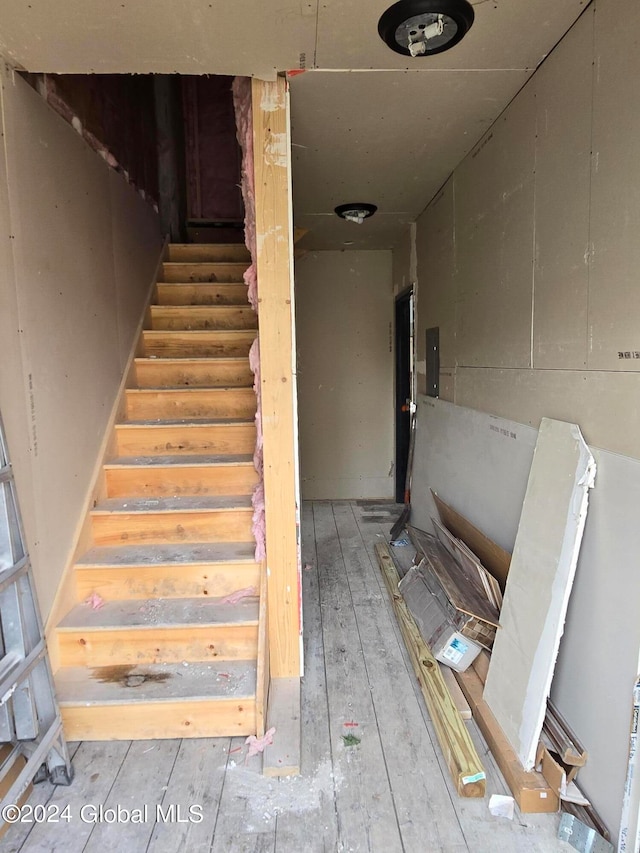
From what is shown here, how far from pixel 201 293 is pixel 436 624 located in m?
2.76

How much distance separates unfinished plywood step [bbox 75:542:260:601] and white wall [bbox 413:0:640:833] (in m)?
1.20

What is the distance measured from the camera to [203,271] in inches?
156

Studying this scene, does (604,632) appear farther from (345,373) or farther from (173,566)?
(345,373)

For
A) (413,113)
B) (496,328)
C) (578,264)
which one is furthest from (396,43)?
(496,328)

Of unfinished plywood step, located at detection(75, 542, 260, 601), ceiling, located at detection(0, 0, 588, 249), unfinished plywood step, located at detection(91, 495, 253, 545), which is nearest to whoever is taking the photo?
ceiling, located at detection(0, 0, 588, 249)

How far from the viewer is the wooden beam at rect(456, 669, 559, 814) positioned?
1541mm

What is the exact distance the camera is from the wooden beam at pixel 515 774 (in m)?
1.54

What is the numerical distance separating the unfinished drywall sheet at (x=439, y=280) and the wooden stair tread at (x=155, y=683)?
2064 mm

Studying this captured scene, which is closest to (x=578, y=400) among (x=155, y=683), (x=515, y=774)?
(x=515, y=774)

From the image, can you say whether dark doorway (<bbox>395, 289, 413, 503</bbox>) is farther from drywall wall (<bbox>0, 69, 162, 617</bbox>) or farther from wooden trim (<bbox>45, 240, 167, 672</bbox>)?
drywall wall (<bbox>0, 69, 162, 617</bbox>)

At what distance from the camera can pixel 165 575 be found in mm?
2252

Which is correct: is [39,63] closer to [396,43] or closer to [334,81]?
[334,81]

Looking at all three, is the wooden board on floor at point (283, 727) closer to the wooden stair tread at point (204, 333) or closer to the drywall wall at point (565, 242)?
the drywall wall at point (565, 242)

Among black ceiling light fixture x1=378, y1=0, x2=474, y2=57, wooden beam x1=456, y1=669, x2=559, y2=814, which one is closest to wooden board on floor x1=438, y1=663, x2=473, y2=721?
wooden beam x1=456, y1=669, x2=559, y2=814
